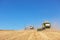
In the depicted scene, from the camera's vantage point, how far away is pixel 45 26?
2506 inches

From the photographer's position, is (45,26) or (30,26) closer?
→ (45,26)

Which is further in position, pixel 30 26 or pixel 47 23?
pixel 30 26

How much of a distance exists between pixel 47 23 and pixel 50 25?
9.22 ft

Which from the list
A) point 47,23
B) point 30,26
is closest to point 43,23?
point 47,23

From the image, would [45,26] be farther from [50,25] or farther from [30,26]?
[30,26]

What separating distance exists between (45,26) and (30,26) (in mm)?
13023

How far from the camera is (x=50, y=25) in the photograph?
62750 millimetres

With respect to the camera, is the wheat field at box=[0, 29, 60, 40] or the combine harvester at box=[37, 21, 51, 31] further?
the combine harvester at box=[37, 21, 51, 31]

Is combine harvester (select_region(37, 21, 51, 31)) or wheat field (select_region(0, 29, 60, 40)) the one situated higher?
combine harvester (select_region(37, 21, 51, 31))

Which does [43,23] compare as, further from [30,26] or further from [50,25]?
[30,26]

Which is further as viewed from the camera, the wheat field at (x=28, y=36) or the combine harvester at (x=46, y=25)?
the combine harvester at (x=46, y=25)

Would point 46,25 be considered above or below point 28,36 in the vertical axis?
above

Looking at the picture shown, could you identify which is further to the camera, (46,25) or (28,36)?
(46,25)

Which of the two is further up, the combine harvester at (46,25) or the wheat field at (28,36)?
the combine harvester at (46,25)
